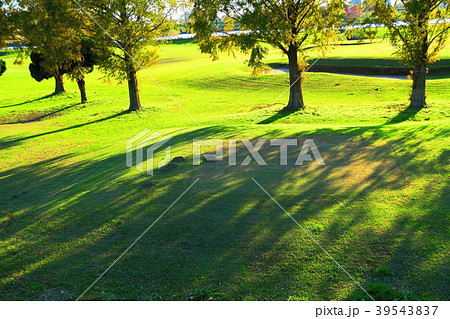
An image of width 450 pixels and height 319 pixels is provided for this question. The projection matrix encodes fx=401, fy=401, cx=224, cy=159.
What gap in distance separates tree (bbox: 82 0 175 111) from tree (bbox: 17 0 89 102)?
3.83ft

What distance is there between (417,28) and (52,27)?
19268 mm

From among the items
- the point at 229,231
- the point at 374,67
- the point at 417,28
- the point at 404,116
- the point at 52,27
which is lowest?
the point at 229,231

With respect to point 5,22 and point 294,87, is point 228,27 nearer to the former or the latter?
point 294,87

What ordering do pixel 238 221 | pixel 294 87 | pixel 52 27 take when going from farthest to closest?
1. pixel 294 87
2. pixel 52 27
3. pixel 238 221

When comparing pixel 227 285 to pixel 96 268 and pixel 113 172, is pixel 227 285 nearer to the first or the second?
pixel 96 268

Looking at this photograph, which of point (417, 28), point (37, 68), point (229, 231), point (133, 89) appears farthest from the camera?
point (37, 68)

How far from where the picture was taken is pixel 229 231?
7742 millimetres

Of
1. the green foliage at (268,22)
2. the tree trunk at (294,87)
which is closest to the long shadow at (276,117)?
the tree trunk at (294,87)

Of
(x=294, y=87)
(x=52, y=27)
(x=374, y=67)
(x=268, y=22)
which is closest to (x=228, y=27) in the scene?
(x=268, y=22)

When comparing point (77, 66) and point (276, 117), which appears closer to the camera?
point (276, 117)

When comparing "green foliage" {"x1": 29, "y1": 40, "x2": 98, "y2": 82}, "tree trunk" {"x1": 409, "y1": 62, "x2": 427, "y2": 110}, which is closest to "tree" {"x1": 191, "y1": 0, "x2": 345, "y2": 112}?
"tree trunk" {"x1": 409, "y1": 62, "x2": 427, "y2": 110}

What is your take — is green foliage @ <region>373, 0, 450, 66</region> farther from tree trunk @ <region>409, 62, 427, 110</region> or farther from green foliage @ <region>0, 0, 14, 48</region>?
green foliage @ <region>0, 0, 14, 48</region>

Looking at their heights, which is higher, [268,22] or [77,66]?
[268,22]

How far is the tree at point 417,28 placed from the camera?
19188 millimetres
